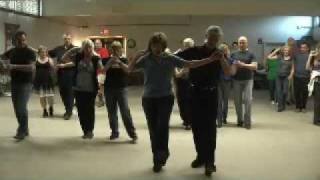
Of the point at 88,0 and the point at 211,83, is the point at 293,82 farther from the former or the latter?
the point at 88,0

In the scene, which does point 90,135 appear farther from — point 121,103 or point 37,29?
point 37,29

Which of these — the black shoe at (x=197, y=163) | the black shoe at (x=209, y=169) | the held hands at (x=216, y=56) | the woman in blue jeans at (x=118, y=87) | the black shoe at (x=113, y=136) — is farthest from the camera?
the black shoe at (x=113, y=136)

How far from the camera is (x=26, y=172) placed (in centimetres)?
521

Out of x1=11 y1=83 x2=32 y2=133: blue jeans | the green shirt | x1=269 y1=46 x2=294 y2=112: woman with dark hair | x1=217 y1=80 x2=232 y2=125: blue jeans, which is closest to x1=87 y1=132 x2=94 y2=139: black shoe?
x1=11 y1=83 x2=32 y2=133: blue jeans

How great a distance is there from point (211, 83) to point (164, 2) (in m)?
11.3

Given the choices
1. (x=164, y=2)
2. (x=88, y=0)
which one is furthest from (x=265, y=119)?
(x=88, y=0)

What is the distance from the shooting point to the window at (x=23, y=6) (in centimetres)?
1459

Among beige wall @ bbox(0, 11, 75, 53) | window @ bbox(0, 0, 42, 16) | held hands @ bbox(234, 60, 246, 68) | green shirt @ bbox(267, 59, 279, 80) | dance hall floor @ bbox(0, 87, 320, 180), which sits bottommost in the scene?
dance hall floor @ bbox(0, 87, 320, 180)

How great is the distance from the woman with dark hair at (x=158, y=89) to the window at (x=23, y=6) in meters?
10.2

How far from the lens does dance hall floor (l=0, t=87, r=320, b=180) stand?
518cm

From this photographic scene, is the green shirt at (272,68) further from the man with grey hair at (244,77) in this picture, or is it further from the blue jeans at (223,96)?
the man with grey hair at (244,77)

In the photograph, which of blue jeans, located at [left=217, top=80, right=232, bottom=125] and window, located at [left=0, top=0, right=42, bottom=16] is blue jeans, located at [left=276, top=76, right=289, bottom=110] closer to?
blue jeans, located at [left=217, top=80, right=232, bottom=125]

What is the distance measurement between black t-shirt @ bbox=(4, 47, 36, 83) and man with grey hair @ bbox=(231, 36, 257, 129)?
318 centimetres

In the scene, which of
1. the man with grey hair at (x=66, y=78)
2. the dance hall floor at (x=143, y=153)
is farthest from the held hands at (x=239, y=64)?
the man with grey hair at (x=66, y=78)
